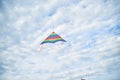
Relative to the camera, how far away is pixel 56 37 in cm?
2884

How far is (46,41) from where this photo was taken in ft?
93.8

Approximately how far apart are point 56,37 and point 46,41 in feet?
8.14
